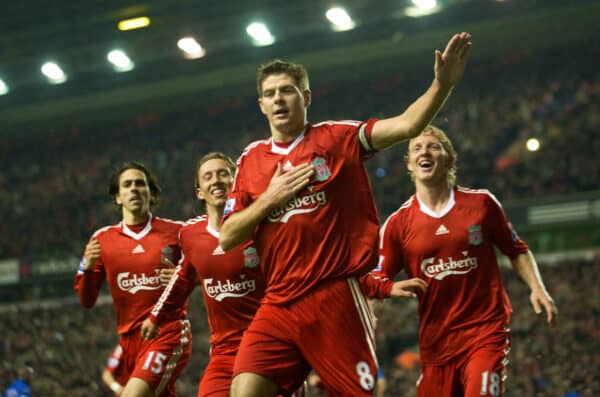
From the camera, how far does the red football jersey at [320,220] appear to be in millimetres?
4480

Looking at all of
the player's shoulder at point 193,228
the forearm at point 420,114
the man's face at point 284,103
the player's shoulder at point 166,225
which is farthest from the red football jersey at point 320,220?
the player's shoulder at point 166,225

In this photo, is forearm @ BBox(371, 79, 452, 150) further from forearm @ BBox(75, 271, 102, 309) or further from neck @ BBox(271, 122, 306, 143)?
forearm @ BBox(75, 271, 102, 309)

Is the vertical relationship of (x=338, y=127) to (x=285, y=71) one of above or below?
below

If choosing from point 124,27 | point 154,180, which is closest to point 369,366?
point 154,180

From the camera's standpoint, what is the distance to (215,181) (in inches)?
257

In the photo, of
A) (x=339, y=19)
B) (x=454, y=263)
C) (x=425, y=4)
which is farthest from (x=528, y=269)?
(x=339, y=19)

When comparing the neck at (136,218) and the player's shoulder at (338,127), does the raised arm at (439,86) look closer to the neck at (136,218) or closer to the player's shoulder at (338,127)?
the player's shoulder at (338,127)

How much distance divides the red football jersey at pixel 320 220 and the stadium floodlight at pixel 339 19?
1832cm

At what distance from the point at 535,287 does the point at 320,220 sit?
206 centimetres

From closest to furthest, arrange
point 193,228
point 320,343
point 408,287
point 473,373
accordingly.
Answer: point 320,343 < point 473,373 < point 408,287 < point 193,228

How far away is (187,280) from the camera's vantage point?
21.8 feet

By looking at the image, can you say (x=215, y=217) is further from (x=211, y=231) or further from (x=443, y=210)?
(x=443, y=210)

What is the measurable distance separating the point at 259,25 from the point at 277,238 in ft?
62.4

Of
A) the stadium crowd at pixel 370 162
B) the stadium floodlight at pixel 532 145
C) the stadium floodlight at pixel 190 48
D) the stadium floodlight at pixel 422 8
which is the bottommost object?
the stadium floodlight at pixel 532 145
